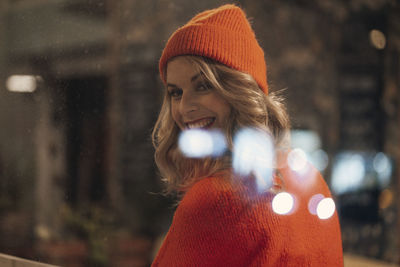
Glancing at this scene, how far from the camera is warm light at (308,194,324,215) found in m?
0.93

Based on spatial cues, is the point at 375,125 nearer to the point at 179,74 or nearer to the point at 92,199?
the point at 92,199

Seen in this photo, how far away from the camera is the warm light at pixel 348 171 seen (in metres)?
1.98

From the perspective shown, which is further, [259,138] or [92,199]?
[92,199]

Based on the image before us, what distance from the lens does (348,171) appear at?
2.21 meters

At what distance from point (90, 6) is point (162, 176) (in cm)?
53

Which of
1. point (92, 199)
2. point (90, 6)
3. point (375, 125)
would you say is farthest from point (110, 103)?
point (375, 125)

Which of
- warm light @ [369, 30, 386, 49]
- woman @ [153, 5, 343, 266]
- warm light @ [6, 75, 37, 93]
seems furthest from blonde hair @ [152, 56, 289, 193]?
warm light @ [369, 30, 386, 49]

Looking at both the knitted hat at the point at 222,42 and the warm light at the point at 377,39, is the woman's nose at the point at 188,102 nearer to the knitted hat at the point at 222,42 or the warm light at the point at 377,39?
the knitted hat at the point at 222,42

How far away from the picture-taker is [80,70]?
3.85ft

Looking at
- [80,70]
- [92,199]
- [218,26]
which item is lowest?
[92,199]

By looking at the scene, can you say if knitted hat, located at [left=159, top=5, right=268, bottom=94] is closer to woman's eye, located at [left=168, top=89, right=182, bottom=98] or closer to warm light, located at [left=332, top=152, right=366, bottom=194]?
woman's eye, located at [left=168, top=89, right=182, bottom=98]

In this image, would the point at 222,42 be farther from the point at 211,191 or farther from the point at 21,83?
the point at 21,83

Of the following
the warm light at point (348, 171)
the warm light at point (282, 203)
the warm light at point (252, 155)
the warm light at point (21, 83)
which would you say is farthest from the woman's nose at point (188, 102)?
the warm light at point (348, 171)

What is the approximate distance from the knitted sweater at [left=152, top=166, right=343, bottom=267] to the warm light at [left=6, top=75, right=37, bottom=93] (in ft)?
1.88
